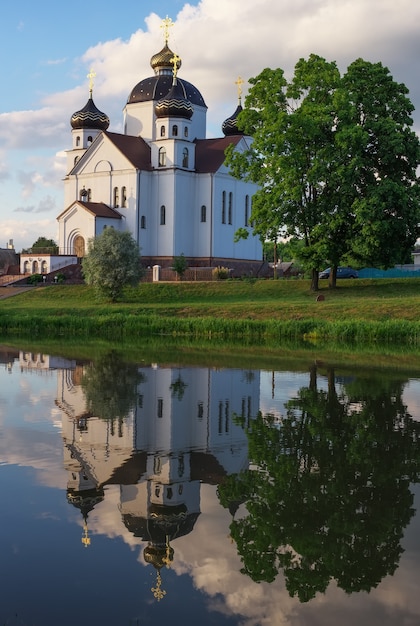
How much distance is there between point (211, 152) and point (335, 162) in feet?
72.7

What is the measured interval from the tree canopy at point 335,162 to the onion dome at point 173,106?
49.5 ft

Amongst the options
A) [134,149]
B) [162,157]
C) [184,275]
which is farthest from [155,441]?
[134,149]

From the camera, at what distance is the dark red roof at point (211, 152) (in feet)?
199

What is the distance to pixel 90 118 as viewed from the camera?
2539 inches

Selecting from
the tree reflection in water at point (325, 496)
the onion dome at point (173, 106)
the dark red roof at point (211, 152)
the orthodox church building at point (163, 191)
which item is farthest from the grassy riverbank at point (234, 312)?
the tree reflection in water at point (325, 496)

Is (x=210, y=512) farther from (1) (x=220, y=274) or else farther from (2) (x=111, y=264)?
(1) (x=220, y=274)

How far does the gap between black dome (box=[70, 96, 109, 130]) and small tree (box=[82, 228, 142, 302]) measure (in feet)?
67.2

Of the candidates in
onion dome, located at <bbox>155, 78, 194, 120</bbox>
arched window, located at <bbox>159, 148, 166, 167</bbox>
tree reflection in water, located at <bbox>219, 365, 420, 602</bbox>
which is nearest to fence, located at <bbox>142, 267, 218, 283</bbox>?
arched window, located at <bbox>159, 148, 166, 167</bbox>

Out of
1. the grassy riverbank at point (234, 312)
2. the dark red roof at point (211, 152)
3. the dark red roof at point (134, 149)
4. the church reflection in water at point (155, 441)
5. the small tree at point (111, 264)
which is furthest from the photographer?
the dark red roof at point (211, 152)

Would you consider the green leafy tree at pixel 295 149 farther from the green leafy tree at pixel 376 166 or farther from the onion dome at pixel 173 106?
the onion dome at pixel 173 106

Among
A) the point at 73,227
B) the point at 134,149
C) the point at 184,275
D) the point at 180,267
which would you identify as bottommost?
the point at 184,275

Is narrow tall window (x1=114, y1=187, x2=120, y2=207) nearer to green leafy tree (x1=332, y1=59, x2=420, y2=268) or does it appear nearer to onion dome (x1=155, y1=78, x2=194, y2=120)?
onion dome (x1=155, y1=78, x2=194, y2=120)

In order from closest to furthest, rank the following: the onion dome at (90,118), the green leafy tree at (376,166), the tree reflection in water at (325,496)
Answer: the tree reflection in water at (325,496)
the green leafy tree at (376,166)
the onion dome at (90,118)

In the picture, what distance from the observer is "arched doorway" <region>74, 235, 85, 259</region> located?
195ft
